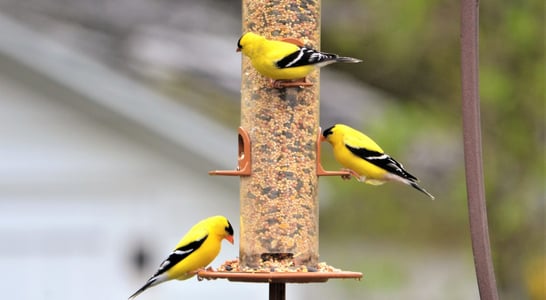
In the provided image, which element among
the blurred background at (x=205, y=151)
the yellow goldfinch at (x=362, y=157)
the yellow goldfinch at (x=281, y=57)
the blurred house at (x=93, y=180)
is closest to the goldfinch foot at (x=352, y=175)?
the yellow goldfinch at (x=362, y=157)

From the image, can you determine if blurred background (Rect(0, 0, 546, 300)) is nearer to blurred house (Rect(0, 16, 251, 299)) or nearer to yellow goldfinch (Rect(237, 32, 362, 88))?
blurred house (Rect(0, 16, 251, 299))

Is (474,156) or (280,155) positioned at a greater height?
(280,155)

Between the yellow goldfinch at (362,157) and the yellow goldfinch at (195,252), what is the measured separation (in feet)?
2.64

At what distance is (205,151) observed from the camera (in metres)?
12.3

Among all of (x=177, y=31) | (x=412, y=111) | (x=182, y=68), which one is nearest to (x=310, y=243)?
(x=412, y=111)

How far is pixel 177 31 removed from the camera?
16875 millimetres

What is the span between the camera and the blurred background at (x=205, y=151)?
12477mm

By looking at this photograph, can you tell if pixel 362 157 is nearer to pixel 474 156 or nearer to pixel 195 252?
→ pixel 195 252

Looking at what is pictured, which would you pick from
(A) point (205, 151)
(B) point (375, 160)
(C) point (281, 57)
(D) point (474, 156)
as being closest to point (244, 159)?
(C) point (281, 57)

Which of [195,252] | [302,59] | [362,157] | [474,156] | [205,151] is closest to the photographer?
[474,156]

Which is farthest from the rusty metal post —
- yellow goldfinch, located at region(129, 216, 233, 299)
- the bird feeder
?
yellow goldfinch, located at region(129, 216, 233, 299)

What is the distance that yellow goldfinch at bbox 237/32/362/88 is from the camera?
790 cm

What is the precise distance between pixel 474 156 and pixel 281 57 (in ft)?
6.24

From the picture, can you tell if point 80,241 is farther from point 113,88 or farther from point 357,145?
point 357,145
